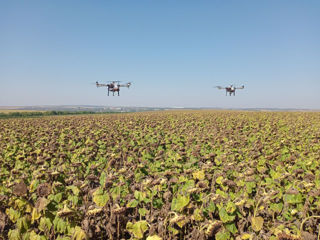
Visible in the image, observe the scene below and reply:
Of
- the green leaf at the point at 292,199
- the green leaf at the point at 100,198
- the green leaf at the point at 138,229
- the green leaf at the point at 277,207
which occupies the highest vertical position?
the green leaf at the point at 100,198

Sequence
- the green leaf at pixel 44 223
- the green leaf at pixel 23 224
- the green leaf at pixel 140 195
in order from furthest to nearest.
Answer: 1. the green leaf at pixel 140 195
2. the green leaf at pixel 44 223
3. the green leaf at pixel 23 224

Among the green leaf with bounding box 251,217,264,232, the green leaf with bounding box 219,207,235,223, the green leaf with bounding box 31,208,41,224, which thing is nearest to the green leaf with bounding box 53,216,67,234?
the green leaf with bounding box 31,208,41,224

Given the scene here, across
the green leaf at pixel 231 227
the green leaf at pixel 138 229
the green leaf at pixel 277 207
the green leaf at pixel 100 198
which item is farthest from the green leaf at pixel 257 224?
the green leaf at pixel 100 198

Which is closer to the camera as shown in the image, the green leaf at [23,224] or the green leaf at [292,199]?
the green leaf at [23,224]

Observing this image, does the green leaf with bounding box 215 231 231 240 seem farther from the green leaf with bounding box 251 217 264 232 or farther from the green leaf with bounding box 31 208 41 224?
the green leaf with bounding box 31 208 41 224

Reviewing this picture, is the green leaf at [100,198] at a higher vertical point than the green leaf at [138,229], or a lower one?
higher

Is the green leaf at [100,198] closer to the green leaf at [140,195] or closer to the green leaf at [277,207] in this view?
the green leaf at [140,195]

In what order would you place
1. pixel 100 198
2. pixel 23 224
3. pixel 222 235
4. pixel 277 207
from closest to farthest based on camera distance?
pixel 222 235
pixel 23 224
pixel 100 198
pixel 277 207

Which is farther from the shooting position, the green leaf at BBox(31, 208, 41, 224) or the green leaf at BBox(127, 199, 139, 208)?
the green leaf at BBox(127, 199, 139, 208)

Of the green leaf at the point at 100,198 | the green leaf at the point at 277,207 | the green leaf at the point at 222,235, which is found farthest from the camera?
the green leaf at the point at 277,207

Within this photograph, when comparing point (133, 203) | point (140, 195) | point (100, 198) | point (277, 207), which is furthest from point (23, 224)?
point (277, 207)

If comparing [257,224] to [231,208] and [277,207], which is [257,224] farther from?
[277,207]

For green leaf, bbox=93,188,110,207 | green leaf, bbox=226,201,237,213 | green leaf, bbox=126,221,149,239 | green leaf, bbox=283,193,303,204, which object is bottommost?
green leaf, bbox=283,193,303,204
